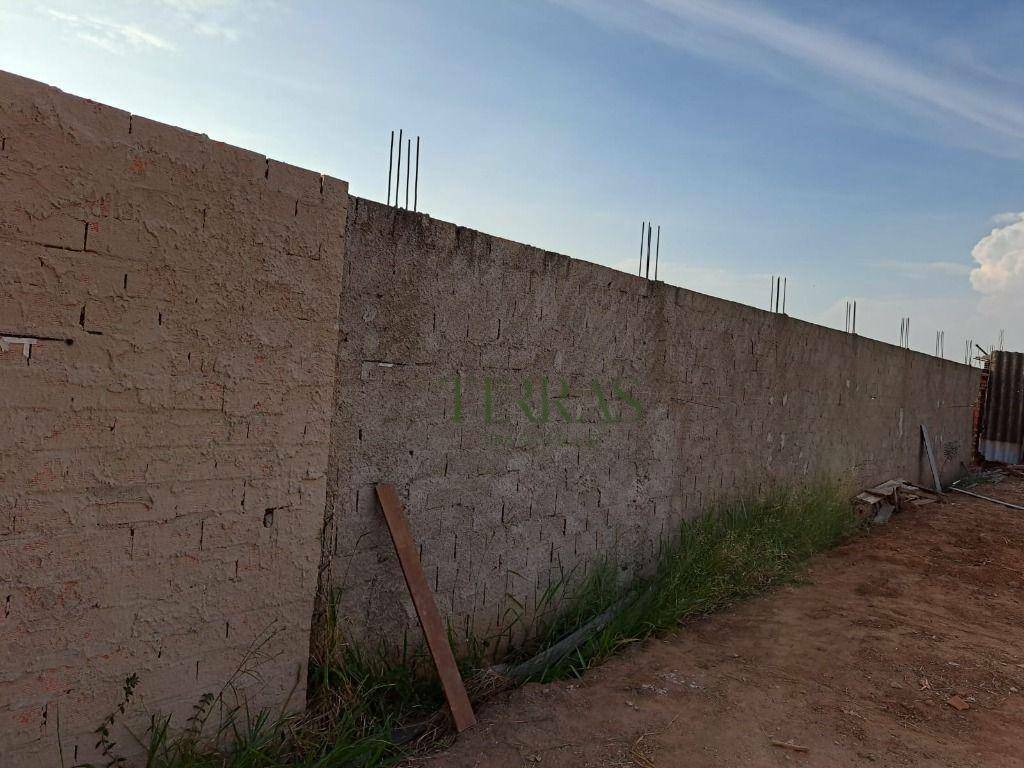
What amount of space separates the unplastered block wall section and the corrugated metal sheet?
1084 cm

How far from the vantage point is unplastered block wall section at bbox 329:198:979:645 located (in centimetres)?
300

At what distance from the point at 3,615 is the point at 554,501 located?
2.60m

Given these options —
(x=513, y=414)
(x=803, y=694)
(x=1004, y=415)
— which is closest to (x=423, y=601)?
(x=513, y=414)

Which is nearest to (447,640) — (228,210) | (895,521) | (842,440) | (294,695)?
(294,695)

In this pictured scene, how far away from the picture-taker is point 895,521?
796 centimetres

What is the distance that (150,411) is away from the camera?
227cm

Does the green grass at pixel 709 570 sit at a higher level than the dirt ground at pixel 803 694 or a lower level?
higher

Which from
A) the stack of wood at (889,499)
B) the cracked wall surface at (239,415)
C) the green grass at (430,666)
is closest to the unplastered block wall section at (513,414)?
the cracked wall surface at (239,415)

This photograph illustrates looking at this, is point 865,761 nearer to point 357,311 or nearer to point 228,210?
point 357,311

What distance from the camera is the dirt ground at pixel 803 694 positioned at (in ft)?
9.30

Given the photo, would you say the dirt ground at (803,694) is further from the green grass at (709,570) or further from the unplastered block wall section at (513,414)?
the unplastered block wall section at (513,414)

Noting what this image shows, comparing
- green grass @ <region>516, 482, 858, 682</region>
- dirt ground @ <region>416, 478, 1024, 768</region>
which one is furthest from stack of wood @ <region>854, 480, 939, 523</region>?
dirt ground @ <region>416, 478, 1024, 768</region>

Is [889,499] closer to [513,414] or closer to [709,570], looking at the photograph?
[709,570]

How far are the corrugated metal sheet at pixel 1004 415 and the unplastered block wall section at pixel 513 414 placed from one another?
35.5ft
